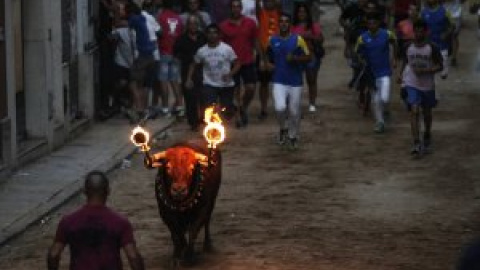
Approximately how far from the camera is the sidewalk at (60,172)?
558 inches

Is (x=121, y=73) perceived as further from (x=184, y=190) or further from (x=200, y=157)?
(x=184, y=190)

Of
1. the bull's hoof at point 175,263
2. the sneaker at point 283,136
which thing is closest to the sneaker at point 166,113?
the sneaker at point 283,136

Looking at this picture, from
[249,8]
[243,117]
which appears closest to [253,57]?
[243,117]

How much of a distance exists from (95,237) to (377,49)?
12.1 m

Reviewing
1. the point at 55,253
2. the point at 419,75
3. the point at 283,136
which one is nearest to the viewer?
the point at 55,253

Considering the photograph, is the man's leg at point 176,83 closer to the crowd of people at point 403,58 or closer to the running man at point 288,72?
the crowd of people at point 403,58

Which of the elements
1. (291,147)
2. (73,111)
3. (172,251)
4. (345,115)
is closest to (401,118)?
(345,115)

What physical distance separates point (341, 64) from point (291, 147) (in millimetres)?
11941

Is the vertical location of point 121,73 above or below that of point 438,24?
below

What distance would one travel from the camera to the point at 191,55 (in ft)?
66.7

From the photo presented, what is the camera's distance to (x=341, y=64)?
3047 centimetres

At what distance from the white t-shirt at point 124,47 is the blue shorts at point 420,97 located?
5.20 meters

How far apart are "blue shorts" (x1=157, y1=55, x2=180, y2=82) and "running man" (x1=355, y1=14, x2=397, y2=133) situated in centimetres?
354

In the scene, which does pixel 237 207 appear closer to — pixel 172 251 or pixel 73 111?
pixel 172 251
